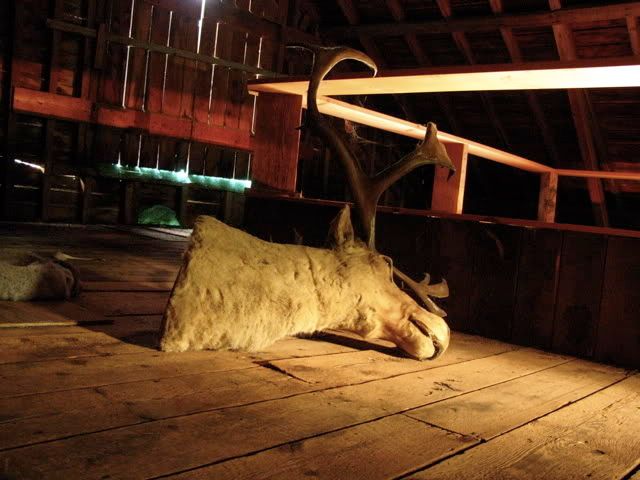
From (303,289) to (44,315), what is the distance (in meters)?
1.08

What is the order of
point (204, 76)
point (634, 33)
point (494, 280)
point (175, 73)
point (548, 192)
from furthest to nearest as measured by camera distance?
point (204, 76) → point (175, 73) → point (634, 33) → point (548, 192) → point (494, 280)

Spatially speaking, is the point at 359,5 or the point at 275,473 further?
the point at 359,5

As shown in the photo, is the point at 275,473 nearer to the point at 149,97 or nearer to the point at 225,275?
the point at 225,275

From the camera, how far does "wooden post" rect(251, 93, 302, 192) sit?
4.14 meters

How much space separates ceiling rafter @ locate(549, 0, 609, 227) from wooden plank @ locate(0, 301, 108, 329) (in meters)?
6.62

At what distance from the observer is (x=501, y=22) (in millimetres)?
7797

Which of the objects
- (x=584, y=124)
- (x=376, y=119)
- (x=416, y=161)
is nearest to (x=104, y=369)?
(x=416, y=161)

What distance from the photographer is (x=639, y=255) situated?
113 inches

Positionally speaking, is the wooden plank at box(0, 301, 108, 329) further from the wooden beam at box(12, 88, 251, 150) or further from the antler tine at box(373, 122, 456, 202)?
the wooden beam at box(12, 88, 251, 150)

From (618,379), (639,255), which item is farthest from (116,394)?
(639,255)

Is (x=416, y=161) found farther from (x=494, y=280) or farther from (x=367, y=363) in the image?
(x=367, y=363)

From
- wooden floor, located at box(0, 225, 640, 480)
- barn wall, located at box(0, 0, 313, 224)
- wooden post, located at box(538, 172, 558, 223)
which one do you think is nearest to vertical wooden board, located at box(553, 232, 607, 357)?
wooden floor, located at box(0, 225, 640, 480)

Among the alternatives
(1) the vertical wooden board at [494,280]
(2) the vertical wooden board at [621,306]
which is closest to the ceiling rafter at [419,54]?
(1) the vertical wooden board at [494,280]

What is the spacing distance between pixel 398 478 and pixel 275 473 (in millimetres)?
271
